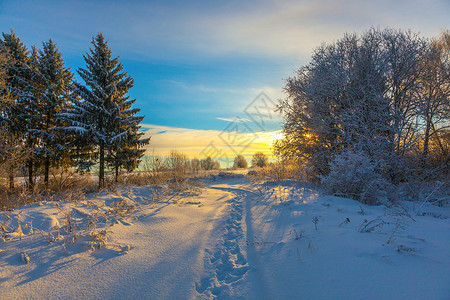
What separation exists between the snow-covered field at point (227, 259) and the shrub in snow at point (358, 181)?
4.74ft

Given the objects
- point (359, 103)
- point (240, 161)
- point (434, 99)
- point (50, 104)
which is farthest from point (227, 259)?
point (240, 161)

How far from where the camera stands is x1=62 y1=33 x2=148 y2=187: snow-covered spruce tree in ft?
49.3

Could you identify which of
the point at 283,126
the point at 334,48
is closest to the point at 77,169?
the point at 283,126

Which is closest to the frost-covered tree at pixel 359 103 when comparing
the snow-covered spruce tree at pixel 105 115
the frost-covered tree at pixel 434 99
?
the frost-covered tree at pixel 434 99

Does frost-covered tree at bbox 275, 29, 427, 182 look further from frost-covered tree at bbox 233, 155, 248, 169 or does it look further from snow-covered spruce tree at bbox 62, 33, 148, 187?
frost-covered tree at bbox 233, 155, 248, 169

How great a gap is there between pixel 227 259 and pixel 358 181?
4764 millimetres

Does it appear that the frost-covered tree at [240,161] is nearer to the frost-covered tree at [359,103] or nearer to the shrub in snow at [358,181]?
the frost-covered tree at [359,103]

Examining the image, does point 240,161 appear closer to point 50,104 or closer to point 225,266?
point 50,104

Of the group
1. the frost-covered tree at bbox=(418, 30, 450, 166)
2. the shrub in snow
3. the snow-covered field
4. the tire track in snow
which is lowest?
the tire track in snow

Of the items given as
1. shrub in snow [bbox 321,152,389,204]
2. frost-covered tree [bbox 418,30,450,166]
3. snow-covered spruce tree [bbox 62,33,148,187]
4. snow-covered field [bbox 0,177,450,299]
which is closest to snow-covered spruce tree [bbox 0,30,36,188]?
snow-covered spruce tree [bbox 62,33,148,187]

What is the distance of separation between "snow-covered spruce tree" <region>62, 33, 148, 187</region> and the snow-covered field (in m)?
12.9

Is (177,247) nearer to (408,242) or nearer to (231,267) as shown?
(231,267)

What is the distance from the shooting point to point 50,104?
16562 mm

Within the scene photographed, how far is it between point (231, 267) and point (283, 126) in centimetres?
964
